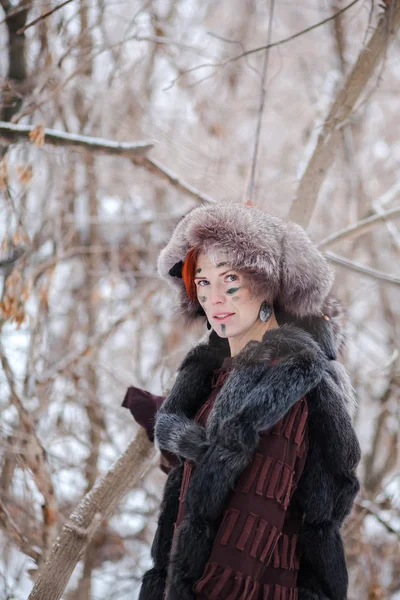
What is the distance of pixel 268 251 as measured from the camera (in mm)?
1685

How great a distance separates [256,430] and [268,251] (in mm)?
513

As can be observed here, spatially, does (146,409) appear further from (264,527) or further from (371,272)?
(371,272)

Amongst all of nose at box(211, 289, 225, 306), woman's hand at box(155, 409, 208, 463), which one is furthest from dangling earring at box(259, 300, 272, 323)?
woman's hand at box(155, 409, 208, 463)

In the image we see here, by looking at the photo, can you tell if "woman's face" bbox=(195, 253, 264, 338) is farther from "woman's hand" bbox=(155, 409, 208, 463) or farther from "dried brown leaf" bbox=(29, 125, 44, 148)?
"dried brown leaf" bbox=(29, 125, 44, 148)

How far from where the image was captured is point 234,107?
5.37m

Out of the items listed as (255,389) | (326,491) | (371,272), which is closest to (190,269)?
(255,389)

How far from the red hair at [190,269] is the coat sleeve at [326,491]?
516 millimetres

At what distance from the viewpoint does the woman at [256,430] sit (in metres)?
1.49

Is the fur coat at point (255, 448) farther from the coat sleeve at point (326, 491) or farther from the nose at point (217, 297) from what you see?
the nose at point (217, 297)

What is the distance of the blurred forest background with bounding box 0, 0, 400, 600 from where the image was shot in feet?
8.27

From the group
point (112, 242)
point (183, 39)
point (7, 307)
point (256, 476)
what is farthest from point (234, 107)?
point (256, 476)

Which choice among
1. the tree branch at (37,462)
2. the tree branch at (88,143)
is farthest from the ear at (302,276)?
the tree branch at (37,462)

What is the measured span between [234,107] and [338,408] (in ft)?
14.0

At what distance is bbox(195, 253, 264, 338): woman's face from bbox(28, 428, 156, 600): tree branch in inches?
23.8
